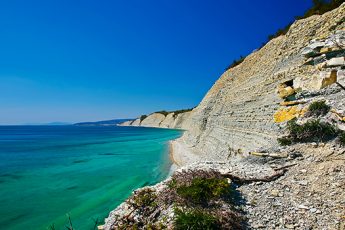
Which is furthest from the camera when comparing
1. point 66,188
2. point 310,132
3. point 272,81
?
point 66,188

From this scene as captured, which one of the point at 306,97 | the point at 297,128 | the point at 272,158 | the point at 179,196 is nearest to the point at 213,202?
the point at 179,196

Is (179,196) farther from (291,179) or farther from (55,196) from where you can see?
(55,196)

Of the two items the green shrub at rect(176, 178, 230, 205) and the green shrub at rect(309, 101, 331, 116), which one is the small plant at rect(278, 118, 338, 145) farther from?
the green shrub at rect(176, 178, 230, 205)

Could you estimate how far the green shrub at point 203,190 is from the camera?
7750 millimetres

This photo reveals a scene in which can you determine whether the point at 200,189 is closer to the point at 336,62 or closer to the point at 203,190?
the point at 203,190

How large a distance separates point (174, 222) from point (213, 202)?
1447mm

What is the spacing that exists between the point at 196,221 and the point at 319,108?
9126mm

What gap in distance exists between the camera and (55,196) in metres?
20.4

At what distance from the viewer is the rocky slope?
7441 millimetres

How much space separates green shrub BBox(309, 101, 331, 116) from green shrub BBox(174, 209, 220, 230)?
27.8ft

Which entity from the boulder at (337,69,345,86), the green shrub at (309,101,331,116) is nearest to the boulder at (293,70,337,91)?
the boulder at (337,69,345,86)

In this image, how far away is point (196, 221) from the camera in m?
6.43

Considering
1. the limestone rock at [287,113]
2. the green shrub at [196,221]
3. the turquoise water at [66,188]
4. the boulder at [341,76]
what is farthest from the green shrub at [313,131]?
the turquoise water at [66,188]

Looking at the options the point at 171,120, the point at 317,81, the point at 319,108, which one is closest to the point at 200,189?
the point at 319,108
